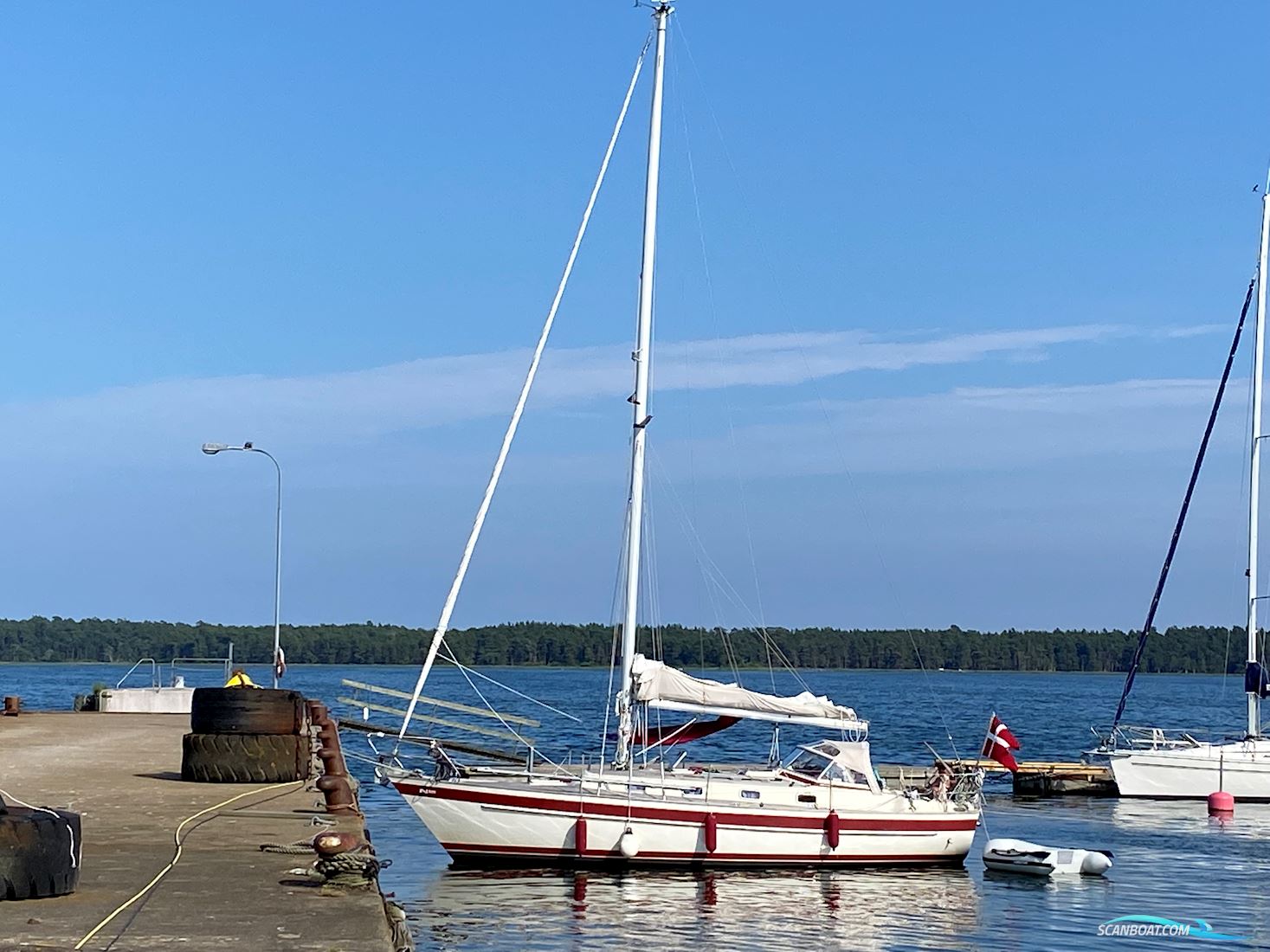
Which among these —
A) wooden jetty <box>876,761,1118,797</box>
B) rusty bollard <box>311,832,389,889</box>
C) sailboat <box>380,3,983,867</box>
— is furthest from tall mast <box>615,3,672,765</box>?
wooden jetty <box>876,761,1118,797</box>

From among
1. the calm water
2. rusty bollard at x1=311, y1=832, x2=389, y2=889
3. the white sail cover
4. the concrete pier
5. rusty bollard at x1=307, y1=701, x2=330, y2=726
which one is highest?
the white sail cover

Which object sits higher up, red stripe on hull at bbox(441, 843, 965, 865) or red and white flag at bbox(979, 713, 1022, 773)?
red and white flag at bbox(979, 713, 1022, 773)

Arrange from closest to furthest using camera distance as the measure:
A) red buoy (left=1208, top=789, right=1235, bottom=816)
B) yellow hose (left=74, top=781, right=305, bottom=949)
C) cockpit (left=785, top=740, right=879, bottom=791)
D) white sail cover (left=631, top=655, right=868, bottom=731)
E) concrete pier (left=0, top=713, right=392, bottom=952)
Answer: yellow hose (left=74, top=781, right=305, bottom=949) → concrete pier (left=0, top=713, right=392, bottom=952) → white sail cover (left=631, top=655, right=868, bottom=731) → cockpit (left=785, top=740, right=879, bottom=791) → red buoy (left=1208, top=789, right=1235, bottom=816)

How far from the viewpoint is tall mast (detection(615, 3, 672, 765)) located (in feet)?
101

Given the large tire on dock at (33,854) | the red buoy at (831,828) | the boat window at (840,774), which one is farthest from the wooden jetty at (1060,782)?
the large tire on dock at (33,854)

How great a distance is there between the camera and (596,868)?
96.6 feet

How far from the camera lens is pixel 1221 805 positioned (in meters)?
46.0

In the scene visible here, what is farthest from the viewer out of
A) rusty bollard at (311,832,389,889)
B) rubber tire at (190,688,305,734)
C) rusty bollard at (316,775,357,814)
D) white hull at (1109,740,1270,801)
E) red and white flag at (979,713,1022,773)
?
white hull at (1109,740,1270,801)

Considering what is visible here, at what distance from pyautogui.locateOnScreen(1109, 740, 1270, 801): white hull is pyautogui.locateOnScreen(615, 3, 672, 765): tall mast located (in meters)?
24.7

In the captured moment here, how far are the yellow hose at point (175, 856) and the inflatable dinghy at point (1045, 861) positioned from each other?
14285 mm

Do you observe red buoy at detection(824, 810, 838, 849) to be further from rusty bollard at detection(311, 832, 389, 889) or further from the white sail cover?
rusty bollard at detection(311, 832, 389, 889)

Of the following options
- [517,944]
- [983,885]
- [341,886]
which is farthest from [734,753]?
[341,886]

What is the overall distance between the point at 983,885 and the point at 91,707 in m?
35.0

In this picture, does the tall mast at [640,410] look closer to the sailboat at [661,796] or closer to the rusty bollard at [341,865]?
the sailboat at [661,796]
